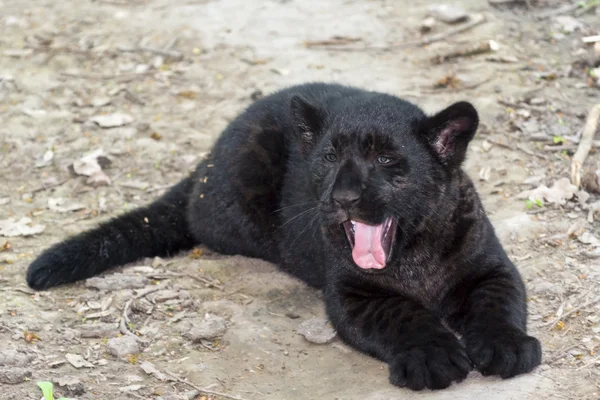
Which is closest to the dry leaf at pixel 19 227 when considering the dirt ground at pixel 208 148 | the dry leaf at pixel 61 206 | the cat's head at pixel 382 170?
the dirt ground at pixel 208 148

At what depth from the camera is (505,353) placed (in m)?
4.45

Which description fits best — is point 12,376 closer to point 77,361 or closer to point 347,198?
point 77,361

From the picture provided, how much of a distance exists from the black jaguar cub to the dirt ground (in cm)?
16

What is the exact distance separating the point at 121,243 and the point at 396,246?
2.20 metres

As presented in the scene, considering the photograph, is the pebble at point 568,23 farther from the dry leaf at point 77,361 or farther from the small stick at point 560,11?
the dry leaf at point 77,361

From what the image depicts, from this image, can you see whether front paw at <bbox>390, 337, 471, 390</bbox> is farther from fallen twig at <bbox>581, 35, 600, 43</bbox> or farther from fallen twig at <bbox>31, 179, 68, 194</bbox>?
fallen twig at <bbox>581, 35, 600, 43</bbox>

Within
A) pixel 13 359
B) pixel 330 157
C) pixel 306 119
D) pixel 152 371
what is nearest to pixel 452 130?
pixel 330 157

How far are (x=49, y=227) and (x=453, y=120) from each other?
11.4ft

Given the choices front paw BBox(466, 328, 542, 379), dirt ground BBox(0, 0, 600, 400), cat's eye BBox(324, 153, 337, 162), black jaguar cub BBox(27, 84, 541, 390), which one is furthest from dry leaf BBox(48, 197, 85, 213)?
front paw BBox(466, 328, 542, 379)

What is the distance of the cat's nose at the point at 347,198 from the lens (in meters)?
4.62

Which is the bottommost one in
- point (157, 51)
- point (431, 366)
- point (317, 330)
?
point (317, 330)

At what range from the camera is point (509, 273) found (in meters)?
5.11

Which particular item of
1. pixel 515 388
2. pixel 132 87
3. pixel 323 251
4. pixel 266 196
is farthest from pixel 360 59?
pixel 515 388

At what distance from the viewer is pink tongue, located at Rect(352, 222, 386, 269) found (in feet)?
16.1
